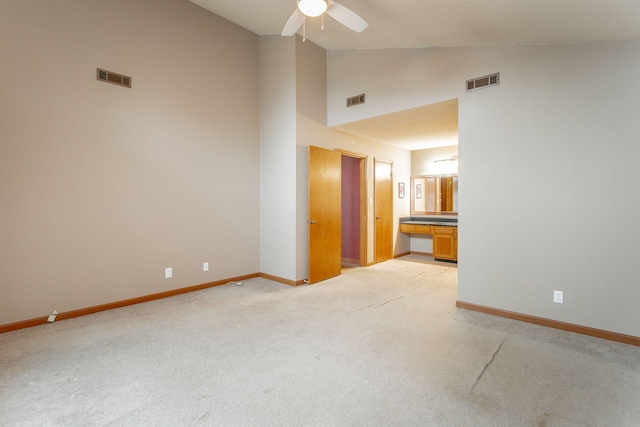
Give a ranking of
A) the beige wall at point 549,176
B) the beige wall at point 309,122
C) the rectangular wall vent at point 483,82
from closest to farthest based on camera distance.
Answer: the beige wall at point 549,176 < the rectangular wall vent at point 483,82 < the beige wall at point 309,122

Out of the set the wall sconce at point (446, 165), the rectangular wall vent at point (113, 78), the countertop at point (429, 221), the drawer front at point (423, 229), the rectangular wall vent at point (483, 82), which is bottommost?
the drawer front at point (423, 229)

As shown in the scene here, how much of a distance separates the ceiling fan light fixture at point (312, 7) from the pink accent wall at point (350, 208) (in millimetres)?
3636

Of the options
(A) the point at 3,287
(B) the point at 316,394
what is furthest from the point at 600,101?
(A) the point at 3,287

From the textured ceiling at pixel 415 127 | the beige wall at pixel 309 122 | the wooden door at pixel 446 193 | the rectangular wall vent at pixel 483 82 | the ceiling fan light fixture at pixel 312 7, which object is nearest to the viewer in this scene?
the ceiling fan light fixture at pixel 312 7

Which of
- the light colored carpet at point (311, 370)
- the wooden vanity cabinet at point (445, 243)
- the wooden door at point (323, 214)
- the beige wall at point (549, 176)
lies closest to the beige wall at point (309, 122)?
the wooden door at point (323, 214)

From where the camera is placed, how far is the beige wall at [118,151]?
120 inches

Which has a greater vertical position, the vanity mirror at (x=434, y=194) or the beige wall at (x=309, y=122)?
the beige wall at (x=309, y=122)

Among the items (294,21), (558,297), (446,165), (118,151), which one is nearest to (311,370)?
(558,297)

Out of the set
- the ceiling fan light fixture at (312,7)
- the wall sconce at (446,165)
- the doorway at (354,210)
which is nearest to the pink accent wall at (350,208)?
the doorway at (354,210)

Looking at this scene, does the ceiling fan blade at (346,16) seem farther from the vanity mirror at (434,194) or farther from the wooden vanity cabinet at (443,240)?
the vanity mirror at (434,194)

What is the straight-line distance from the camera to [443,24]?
10.4 ft

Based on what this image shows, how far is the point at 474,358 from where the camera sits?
249 centimetres

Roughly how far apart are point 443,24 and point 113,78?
370 cm

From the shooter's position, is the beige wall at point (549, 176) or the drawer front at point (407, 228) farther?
the drawer front at point (407, 228)
